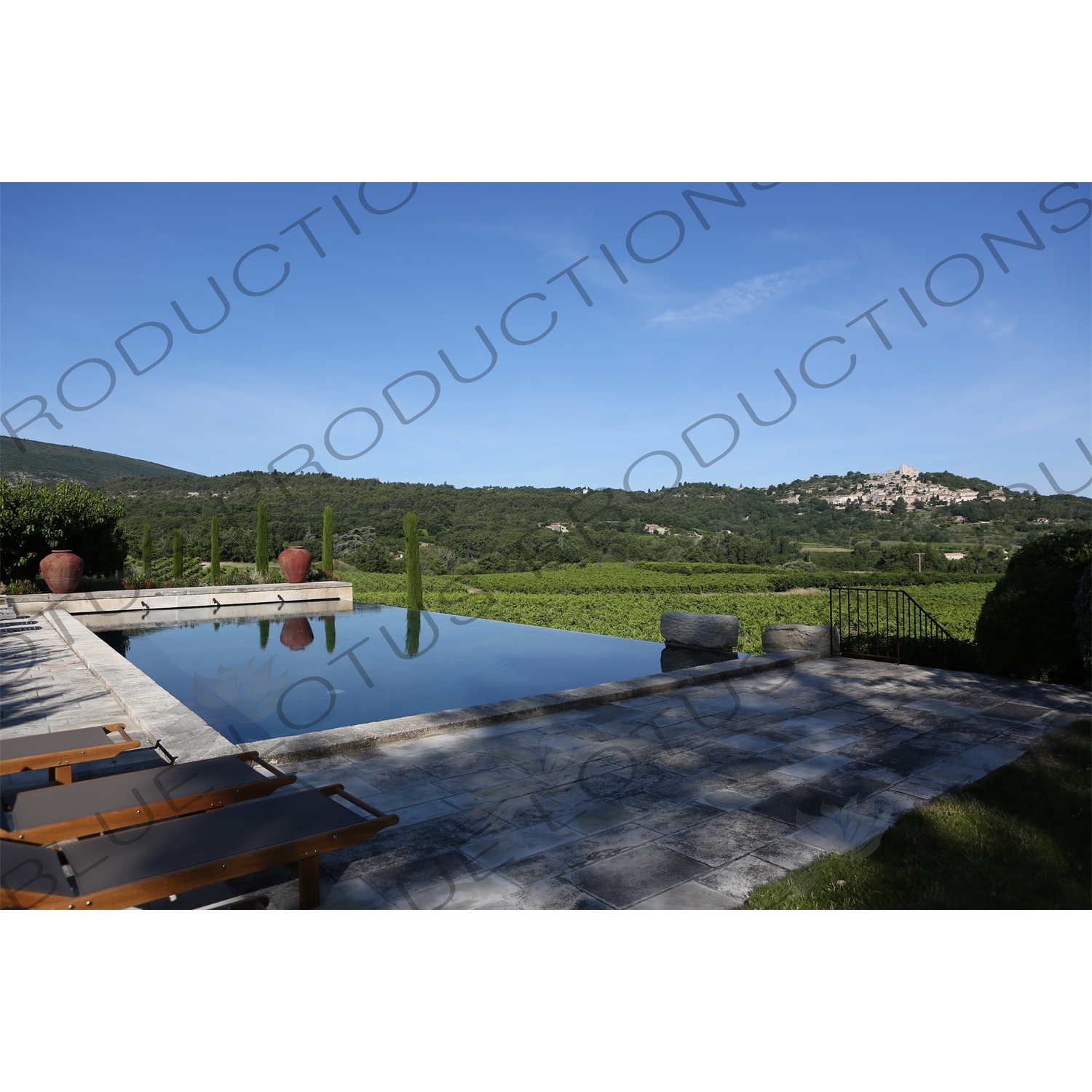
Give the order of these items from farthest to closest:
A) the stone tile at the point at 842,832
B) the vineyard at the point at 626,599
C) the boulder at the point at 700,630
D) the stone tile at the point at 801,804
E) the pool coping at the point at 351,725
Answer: the vineyard at the point at 626,599 < the boulder at the point at 700,630 < the pool coping at the point at 351,725 < the stone tile at the point at 801,804 < the stone tile at the point at 842,832

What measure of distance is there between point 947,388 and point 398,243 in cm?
781

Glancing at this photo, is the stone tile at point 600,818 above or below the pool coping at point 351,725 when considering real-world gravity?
below

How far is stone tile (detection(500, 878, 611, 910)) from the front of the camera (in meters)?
2.66

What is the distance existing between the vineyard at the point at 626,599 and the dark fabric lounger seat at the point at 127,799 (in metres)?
9.14

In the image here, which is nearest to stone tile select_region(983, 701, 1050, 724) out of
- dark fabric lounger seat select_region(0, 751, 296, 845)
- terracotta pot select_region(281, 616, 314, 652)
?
dark fabric lounger seat select_region(0, 751, 296, 845)

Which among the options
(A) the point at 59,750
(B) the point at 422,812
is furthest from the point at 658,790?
(A) the point at 59,750

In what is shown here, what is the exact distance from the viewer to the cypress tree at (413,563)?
1677 cm

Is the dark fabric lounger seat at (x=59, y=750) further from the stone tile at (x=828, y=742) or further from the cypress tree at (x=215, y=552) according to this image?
the cypress tree at (x=215, y=552)

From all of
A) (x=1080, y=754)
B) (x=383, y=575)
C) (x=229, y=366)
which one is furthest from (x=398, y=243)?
(x=383, y=575)

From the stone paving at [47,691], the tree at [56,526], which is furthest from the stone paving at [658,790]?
the tree at [56,526]

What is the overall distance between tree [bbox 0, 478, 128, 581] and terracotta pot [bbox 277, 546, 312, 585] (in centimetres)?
459

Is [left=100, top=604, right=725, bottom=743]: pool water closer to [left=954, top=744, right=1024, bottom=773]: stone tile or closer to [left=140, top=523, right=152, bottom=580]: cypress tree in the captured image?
[left=954, top=744, right=1024, bottom=773]: stone tile

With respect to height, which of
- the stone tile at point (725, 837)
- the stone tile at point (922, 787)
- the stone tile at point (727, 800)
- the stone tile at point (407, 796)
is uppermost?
the stone tile at point (407, 796)

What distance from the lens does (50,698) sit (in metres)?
6.15
